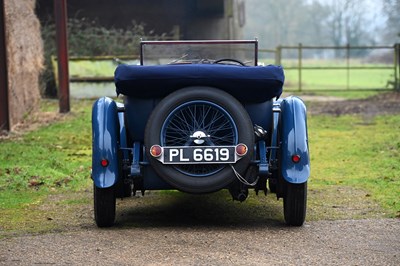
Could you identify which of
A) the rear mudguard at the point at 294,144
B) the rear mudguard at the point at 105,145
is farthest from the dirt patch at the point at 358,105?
the rear mudguard at the point at 105,145

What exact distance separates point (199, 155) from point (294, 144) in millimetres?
826

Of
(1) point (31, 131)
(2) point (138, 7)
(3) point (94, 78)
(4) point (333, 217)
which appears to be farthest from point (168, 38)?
(4) point (333, 217)

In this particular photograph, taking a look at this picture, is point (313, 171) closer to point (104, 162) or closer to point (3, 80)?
point (104, 162)

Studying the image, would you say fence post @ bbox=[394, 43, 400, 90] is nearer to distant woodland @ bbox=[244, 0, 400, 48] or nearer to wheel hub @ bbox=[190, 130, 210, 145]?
wheel hub @ bbox=[190, 130, 210, 145]

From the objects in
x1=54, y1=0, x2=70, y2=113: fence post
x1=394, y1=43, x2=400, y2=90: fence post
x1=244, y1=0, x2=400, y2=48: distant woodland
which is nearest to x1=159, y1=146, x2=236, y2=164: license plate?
x1=54, y1=0, x2=70, y2=113: fence post

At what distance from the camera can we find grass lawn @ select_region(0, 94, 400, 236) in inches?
330

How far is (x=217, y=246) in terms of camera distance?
665cm

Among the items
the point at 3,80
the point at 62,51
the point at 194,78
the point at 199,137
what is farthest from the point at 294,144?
the point at 62,51

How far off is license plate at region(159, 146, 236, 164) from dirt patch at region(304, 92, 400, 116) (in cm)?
1308

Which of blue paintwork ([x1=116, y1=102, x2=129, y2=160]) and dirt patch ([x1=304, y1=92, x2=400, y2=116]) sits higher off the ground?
blue paintwork ([x1=116, y1=102, x2=129, y2=160])

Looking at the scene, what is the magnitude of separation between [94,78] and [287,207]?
55.1ft

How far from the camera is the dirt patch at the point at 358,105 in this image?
20578 millimetres

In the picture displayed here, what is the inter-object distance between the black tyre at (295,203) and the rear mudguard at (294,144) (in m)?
0.09

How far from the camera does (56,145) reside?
13.5 meters
